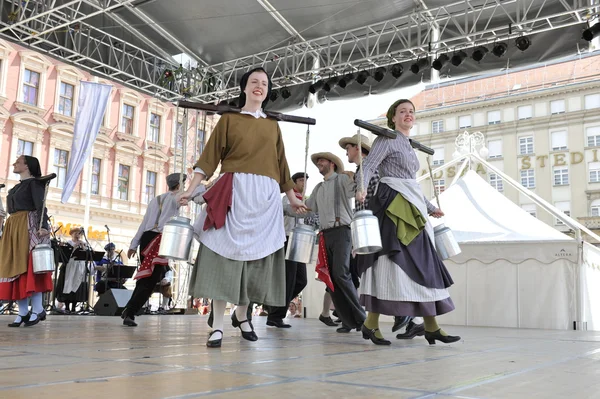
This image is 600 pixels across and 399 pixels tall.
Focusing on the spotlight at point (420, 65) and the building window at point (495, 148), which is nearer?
the spotlight at point (420, 65)

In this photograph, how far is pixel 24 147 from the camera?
865 inches

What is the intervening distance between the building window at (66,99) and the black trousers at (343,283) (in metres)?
20.3

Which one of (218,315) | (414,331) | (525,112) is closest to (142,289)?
(218,315)

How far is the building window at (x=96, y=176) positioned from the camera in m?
24.3

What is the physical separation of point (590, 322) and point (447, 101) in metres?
41.6

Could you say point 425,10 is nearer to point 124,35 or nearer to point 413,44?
point 413,44

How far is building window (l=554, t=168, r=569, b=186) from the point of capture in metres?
42.3

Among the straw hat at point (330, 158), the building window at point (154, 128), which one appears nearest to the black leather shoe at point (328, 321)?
the straw hat at point (330, 158)

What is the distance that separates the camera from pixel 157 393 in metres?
1.63

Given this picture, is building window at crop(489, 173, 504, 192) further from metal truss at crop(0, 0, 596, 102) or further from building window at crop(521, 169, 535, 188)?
metal truss at crop(0, 0, 596, 102)

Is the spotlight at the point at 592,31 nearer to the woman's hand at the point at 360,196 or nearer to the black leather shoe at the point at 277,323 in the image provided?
the black leather shoe at the point at 277,323

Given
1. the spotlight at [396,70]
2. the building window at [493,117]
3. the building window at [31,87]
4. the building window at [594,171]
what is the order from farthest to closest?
the building window at [493,117] → the building window at [594,171] → the building window at [31,87] → the spotlight at [396,70]

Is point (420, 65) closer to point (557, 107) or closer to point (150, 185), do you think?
point (150, 185)

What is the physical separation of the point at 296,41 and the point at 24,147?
572 inches
